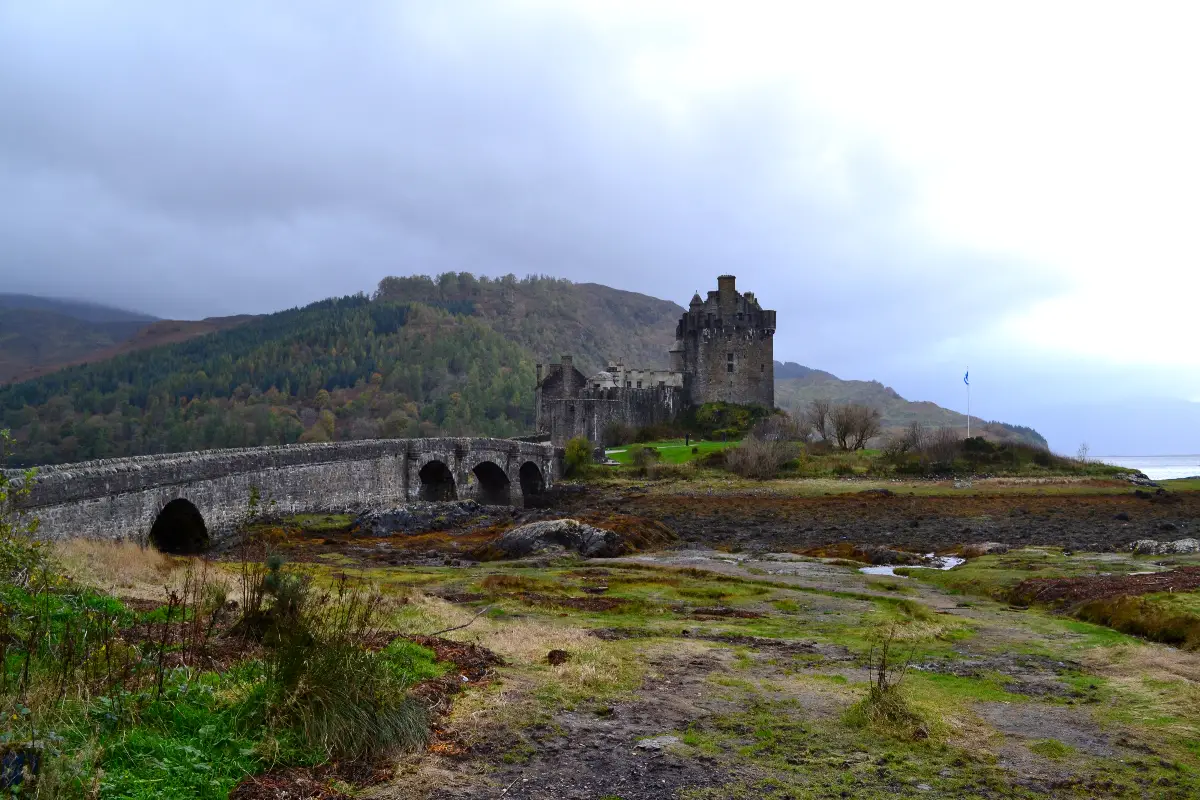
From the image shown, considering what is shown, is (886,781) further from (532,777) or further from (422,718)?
(422,718)

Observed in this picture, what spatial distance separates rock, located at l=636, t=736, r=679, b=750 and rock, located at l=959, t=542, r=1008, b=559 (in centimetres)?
2476

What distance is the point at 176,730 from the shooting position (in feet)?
23.1

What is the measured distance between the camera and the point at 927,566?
28.8 meters

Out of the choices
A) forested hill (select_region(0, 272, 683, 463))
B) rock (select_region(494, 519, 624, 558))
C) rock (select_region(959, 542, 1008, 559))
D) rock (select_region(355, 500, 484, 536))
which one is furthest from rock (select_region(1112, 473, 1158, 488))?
forested hill (select_region(0, 272, 683, 463))

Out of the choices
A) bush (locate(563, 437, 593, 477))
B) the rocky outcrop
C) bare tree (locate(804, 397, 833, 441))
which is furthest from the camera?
bare tree (locate(804, 397, 833, 441))

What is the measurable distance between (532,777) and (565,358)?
78844 mm

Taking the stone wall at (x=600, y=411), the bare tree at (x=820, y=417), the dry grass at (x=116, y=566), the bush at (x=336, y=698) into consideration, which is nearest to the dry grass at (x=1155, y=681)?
the bush at (x=336, y=698)

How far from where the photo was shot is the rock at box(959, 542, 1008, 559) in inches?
1207

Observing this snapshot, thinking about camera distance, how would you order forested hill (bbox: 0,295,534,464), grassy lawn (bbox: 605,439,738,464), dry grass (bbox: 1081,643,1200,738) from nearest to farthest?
dry grass (bbox: 1081,643,1200,738) → grassy lawn (bbox: 605,439,738,464) → forested hill (bbox: 0,295,534,464)

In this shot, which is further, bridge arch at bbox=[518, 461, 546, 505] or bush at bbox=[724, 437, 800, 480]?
bridge arch at bbox=[518, 461, 546, 505]

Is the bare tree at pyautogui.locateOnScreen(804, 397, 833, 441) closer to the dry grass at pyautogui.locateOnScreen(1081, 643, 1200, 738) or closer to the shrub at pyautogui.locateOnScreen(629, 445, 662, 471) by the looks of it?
the shrub at pyautogui.locateOnScreen(629, 445, 662, 471)

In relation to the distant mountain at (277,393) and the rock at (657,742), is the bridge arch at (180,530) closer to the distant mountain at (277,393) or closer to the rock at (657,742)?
the rock at (657,742)

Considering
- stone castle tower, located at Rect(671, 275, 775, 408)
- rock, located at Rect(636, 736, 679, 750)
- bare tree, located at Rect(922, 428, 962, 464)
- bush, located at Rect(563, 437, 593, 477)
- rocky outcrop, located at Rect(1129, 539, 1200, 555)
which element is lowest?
rock, located at Rect(636, 736, 679, 750)

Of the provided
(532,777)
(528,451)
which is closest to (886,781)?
(532,777)
